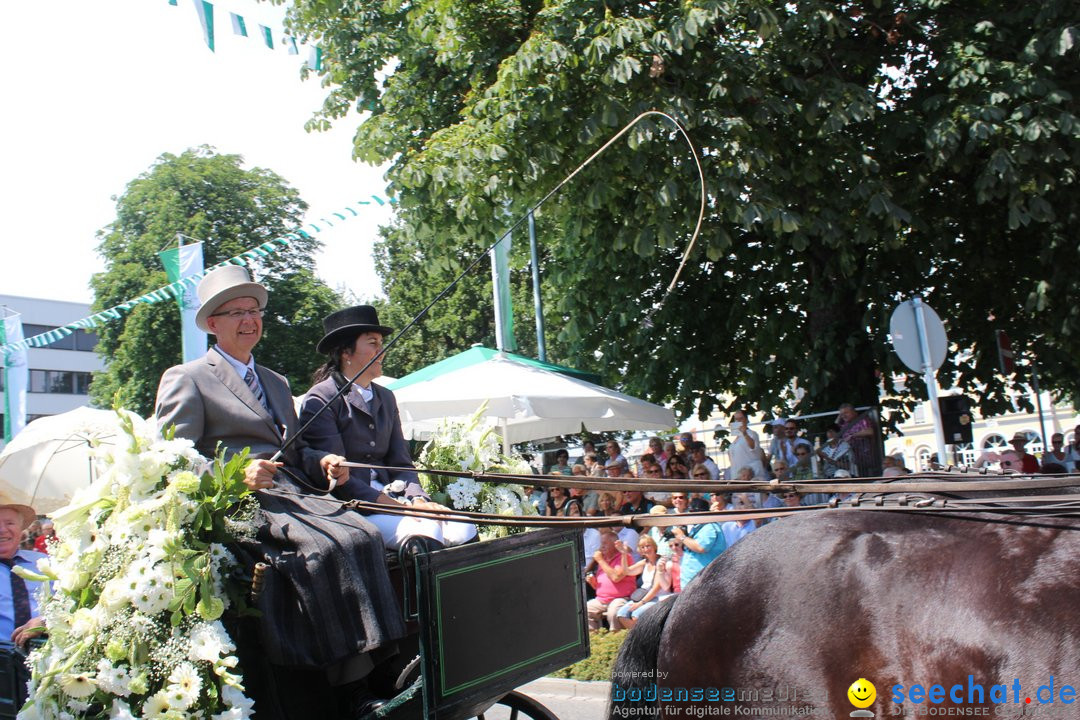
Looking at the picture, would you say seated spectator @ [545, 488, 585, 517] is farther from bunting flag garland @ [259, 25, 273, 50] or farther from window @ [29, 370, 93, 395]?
window @ [29, 370, 93, 395]

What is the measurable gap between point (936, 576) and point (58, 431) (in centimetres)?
963

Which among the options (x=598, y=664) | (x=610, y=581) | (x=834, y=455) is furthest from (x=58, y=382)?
(x=598, y=664)

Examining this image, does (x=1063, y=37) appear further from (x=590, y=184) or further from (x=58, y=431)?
(x=58, y=431)

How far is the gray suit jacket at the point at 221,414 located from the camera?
3.77 meters

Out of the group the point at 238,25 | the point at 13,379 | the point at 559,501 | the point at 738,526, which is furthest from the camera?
the point at 13,379

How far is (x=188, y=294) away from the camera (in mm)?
11758

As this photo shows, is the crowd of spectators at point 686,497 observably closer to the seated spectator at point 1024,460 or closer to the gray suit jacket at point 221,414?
the seated spectator at point 1024,460

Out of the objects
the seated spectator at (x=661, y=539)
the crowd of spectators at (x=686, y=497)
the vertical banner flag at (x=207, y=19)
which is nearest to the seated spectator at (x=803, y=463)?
the crowd of spectators at (x=686, y=497)

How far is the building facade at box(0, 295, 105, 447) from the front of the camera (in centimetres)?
5388

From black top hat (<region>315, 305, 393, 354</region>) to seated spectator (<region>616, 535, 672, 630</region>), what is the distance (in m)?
4.18

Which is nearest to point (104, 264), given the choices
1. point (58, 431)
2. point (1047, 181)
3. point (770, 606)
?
point (58, 431)

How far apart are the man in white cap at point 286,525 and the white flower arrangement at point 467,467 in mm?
591

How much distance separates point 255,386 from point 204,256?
76.9 ft

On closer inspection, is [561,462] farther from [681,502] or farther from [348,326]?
[348,326]
